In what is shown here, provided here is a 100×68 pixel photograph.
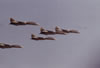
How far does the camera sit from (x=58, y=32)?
0.92 m

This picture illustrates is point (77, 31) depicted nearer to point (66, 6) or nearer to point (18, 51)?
point (66, 6)

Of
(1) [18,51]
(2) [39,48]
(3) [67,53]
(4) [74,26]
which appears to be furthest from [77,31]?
(1) [18,51]

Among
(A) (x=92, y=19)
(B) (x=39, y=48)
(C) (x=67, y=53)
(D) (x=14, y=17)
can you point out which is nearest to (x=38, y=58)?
(B) (x=39, y=48)

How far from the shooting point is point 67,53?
934mm

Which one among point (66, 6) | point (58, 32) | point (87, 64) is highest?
point (66, 6)

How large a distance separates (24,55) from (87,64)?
375 mm

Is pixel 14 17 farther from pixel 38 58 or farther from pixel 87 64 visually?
pixel 87 64

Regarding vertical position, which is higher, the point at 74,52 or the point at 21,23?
the point at 21,23

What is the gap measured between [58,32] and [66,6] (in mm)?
160

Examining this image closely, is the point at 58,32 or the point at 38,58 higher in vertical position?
the point at 58,32

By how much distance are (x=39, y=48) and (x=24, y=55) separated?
10cm

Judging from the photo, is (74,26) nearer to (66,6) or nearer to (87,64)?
(66,6)

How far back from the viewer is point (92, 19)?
93 centimetres

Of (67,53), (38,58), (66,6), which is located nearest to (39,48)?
(38,58)
